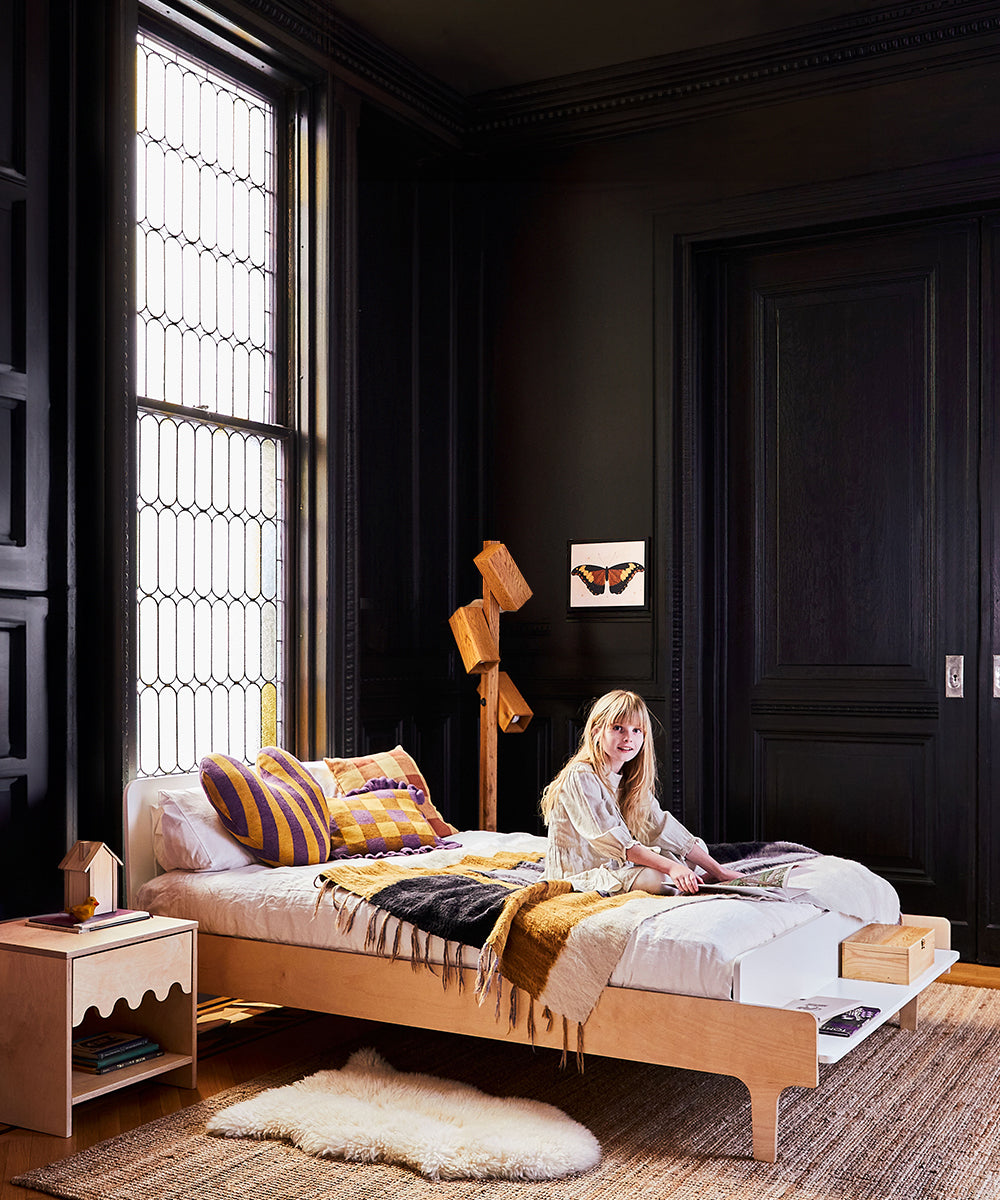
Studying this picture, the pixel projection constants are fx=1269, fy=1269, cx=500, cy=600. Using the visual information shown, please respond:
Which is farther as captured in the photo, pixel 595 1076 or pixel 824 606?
pixel 824 606

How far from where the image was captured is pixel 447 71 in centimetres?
509

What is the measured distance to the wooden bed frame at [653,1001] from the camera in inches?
104

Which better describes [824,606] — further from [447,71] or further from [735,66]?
[447,71]

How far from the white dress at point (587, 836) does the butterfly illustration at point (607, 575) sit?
176 cm

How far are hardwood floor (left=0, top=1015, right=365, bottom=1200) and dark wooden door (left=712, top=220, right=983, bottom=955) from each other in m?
2.10

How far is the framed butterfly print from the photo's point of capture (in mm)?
5078

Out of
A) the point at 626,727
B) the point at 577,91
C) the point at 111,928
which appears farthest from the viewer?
the point at 577,91

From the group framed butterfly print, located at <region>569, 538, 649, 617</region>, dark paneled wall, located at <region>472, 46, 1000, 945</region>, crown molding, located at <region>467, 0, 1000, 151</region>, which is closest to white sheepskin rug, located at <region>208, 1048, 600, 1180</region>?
dark paneled wall, located at <region>472, 46, 1000, 945</region>

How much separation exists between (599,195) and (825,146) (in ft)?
3.08

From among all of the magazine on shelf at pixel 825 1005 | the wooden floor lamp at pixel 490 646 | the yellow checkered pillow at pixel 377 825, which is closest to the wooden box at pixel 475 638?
the wooden floor lamp at pixel 490 646

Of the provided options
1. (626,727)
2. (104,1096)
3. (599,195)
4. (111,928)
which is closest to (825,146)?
(599,195)

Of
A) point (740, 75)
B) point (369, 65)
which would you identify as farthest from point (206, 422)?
point (740, 75)

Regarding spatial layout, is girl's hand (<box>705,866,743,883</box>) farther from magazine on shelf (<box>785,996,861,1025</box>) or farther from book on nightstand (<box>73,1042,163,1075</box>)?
book on nightstand (<box>73,1042,163,1075</box>)

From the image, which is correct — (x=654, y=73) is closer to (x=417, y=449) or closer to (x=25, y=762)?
(x=417, y=449)
